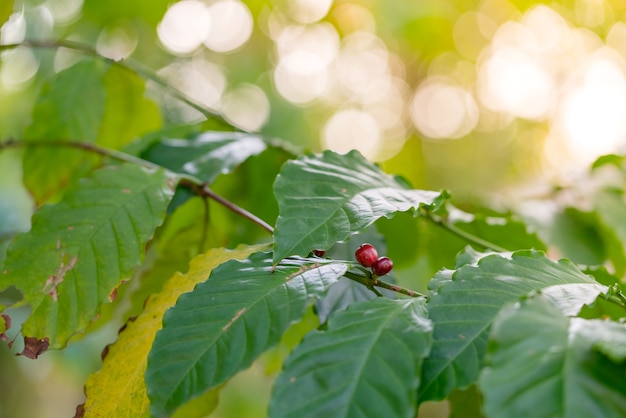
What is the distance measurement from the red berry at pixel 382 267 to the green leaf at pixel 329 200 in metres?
0.05

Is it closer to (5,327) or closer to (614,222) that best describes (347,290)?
(5,327)

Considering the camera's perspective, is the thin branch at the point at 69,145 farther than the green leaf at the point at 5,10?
No

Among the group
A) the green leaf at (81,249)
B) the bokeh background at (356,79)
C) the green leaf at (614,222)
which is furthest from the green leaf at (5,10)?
the green leaf at (614,222)

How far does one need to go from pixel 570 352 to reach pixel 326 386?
0.14 metres

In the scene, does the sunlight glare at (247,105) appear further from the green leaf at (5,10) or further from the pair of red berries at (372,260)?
the pair of red berries at (372,260)

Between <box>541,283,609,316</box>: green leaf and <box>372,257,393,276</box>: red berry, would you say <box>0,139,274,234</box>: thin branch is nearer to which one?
<box>372,257,393,276</box>: red berry

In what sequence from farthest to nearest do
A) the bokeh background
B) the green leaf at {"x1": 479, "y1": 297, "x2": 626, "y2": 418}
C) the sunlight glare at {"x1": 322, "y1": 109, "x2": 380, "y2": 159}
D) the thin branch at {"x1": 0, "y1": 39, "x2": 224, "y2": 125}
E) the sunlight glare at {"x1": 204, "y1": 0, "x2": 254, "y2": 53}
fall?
the sunlight glare at {"x1": 322, "y1": 109, "x2": 380, "y2": 159} → the sunlight glare at {"x1": 204, "y1": 0, "x2": 254, "y2": 53} → the bokeh background → the thin branch at {"x1": 0, "y1": 39, "x2": 224, "y2": 125} → the green leaf at {"x1": 479, "y1": 297, "x2": 626, "y2": 418}

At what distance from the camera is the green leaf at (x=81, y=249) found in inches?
23.4

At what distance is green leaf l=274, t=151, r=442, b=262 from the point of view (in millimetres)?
496

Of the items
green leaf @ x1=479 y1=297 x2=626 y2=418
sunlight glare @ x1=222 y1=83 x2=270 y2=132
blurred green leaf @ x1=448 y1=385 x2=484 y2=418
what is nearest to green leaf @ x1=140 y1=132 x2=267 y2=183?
blurred green leaf @ x1=448 y1=385 x2=484 y2=418

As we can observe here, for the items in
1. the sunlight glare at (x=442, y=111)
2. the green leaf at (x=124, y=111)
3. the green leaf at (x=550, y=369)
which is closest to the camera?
the green leaf at (x=550, y=369)

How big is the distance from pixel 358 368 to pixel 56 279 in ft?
1.15

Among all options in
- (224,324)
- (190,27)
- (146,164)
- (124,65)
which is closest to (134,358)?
(224,324)

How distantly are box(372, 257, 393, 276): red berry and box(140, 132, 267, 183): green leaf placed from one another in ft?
0.91
